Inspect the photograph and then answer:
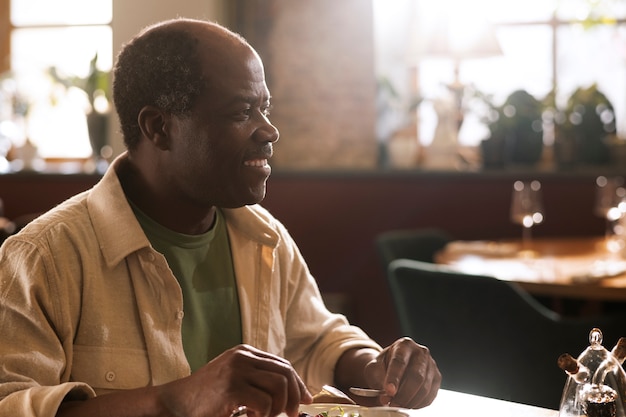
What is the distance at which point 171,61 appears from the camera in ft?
5.27

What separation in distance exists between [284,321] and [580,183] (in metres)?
3.30

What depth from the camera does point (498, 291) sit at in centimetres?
277

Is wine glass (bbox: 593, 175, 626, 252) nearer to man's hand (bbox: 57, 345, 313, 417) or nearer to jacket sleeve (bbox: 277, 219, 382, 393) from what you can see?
jacket sleeve (bbox: 277, 219, 382, 393)

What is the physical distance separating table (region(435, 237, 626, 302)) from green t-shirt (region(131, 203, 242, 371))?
1596mm

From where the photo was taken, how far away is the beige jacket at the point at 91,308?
4.48 ft

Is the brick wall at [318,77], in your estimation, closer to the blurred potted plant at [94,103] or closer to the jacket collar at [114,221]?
the blurred potted plant at [94,103]

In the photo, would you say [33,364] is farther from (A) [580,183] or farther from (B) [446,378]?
(A) [580,183]

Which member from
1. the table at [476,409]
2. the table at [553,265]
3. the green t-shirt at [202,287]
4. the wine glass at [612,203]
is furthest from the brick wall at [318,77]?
the table at [476,409]

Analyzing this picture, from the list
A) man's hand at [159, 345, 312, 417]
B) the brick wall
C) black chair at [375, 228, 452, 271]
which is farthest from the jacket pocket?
the brick wall

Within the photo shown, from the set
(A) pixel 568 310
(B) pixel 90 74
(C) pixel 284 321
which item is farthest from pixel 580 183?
(C) pixel 284 321

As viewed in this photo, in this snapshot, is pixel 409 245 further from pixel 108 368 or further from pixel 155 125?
pixel 108 368

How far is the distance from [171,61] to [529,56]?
4.40m

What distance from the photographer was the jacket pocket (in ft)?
4.83

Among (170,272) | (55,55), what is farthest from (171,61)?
(55,55)
